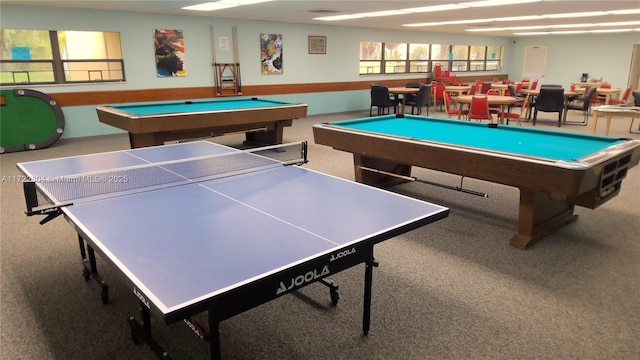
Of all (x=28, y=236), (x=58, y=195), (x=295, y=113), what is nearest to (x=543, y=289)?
(x=58, y=195)

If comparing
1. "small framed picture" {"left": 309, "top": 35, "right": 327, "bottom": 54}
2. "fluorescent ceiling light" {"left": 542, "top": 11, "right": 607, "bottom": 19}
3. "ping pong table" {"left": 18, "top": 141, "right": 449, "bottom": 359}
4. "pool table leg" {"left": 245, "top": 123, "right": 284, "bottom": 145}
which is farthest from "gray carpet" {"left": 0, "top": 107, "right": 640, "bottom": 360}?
"small framed picture" {"left": 309, "top": 35, "right": 327, "bottom": 54}

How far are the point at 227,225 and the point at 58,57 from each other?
7090 millimetres

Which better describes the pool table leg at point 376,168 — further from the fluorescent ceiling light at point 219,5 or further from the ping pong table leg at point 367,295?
the fluorescent ceiling light at point 219,5

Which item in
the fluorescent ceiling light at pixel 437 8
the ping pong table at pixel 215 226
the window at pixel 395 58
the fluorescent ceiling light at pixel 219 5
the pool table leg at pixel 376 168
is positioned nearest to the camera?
the ping pong table at pixel 215 226

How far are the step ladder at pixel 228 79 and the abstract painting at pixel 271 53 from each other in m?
0.69

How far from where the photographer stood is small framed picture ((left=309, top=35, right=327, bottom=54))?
10078mm

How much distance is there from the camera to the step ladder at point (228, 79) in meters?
8.81

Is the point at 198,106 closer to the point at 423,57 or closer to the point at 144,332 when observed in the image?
the point at 144,332

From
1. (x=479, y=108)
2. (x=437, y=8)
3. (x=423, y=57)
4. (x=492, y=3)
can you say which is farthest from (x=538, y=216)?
(x=423, y=57)

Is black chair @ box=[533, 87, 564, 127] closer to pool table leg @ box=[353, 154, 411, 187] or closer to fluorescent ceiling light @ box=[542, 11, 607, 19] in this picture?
fluorescent ceiling light @ box=[542, 11, 607, 19]

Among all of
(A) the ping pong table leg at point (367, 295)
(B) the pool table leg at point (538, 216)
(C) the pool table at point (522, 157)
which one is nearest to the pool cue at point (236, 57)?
(C) the pool table at point (522, 157)

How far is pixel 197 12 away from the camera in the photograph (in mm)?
7809

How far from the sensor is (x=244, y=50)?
29.6ft

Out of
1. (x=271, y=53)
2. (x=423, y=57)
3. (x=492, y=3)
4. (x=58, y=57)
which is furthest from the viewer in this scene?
(x=423, y=57)
